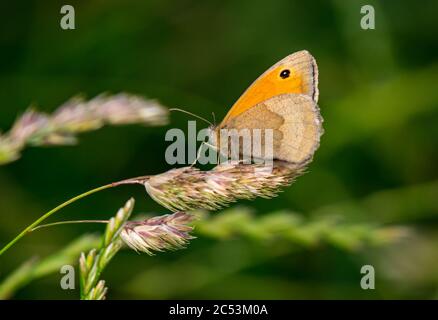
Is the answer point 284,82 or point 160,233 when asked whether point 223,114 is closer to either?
point 284,82

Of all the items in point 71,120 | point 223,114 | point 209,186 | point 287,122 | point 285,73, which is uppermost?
point 223,114

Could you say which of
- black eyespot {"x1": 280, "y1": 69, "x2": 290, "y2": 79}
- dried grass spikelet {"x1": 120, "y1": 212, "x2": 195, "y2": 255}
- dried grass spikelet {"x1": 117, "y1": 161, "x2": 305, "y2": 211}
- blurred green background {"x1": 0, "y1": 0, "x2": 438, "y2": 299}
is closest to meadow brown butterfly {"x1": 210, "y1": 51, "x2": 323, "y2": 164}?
black eyespot {"x1": 280, "y1": 69, "x2": 290, "y2": 79}

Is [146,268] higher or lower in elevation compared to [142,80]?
lower

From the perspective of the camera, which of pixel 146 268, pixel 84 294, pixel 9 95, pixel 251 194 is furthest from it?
pixel 9 95

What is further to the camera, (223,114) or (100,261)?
(223,114)

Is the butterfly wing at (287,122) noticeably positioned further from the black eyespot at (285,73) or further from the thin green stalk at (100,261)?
the thin green stalk at (100,261)

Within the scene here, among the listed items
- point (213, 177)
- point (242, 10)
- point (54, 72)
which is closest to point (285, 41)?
point (242, 10)

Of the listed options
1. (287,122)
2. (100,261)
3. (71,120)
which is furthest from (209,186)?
(287,122)
